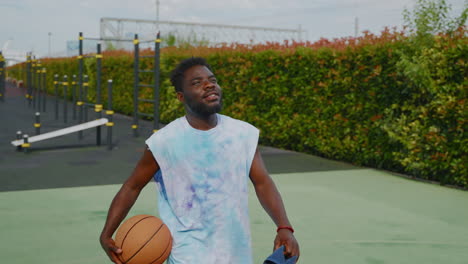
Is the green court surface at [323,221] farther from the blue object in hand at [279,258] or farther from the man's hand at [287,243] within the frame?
the blue object in hand at [279,258]

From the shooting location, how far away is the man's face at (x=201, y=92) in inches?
104

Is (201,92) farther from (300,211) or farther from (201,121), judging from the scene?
(300,211)

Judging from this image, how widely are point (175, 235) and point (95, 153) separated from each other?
9091 millimetres

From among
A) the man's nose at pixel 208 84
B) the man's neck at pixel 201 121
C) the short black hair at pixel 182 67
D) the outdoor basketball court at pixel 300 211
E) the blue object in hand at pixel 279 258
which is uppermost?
the short black hair at pixel 182 67

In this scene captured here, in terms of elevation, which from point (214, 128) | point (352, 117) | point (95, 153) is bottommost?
point (95, 153)

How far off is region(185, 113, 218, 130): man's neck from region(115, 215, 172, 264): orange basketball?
0.50 m

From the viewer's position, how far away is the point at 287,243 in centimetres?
259

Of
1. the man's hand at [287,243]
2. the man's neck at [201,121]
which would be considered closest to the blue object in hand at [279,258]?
the man's hand at [287,243]

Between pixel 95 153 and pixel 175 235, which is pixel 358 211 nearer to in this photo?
pixel 175 235

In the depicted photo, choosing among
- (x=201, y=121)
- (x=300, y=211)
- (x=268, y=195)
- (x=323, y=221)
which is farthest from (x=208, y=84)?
(x=300, y=211)

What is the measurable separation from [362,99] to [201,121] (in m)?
7.37

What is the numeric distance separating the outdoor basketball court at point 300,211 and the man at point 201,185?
2.13m

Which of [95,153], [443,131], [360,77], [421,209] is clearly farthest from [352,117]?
[95,153]

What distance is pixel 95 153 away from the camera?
11414mm
